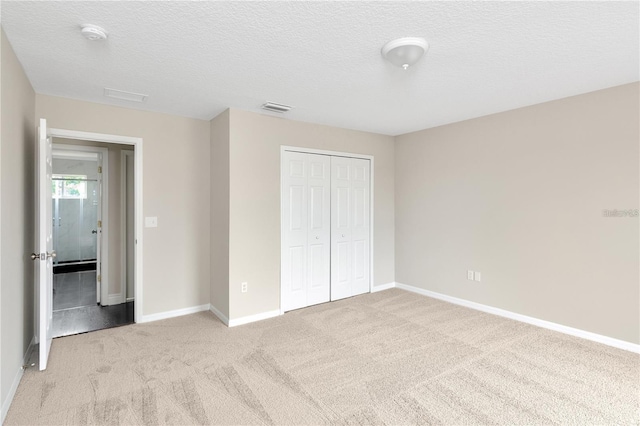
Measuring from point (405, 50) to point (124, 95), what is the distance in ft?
8.61

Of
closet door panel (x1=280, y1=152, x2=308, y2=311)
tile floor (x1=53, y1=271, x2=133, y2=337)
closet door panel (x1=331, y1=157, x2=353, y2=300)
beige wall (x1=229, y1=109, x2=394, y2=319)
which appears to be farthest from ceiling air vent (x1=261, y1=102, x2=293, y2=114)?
tile floor (x1=53, y1=271, x2=133, y2=337)

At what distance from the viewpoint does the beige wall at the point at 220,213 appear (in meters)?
3.68

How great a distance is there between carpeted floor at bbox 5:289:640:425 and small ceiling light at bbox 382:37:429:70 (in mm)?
2329

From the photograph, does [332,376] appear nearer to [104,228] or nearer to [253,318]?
[253,318]

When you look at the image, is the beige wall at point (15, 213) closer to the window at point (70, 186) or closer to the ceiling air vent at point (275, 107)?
the ceiling air vent at point (275, 107)

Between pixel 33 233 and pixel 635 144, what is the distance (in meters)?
5.43

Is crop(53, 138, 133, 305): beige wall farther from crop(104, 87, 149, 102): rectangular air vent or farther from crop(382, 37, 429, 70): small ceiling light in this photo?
crop(382, 37, 429, 70): small ceiling light

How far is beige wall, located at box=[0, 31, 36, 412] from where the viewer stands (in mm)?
2045

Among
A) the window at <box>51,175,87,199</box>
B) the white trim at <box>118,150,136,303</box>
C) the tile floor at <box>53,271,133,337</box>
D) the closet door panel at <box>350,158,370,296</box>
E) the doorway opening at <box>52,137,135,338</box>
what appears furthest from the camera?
the window at <box>51,175,87,199</box>

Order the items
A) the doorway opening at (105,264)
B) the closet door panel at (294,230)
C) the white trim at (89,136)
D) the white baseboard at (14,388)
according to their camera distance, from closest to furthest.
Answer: the white baseboard at (14,388)
the white trim at (89,136)
the doorway opening at (105,264)
the closet door panel at (294,230)

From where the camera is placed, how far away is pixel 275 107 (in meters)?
3.55

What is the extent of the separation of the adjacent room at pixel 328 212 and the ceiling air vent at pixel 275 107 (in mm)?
64

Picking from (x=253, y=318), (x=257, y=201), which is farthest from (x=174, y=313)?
(x=257, y=201)

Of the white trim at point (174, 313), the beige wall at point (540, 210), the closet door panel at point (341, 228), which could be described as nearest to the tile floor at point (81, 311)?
the white trim at point (174, 313)
